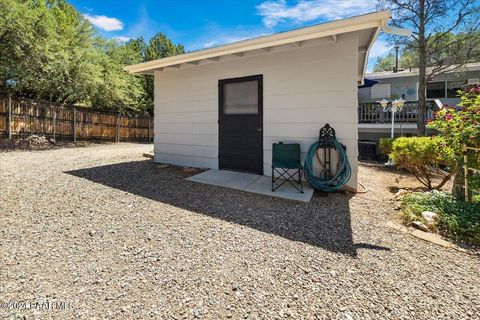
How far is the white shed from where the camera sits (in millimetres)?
4344

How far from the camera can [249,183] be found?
4766mm

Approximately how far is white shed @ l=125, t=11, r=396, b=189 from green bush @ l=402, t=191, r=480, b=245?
1.10m

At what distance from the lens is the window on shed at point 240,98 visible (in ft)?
17.4

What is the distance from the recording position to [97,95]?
12633mm

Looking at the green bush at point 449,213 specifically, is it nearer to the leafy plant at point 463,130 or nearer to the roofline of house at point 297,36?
the leafy plant at point 463,130

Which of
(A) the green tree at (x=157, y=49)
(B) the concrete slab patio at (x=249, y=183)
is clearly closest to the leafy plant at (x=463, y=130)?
(B) the concrete slab patio at (x=249, y=183)

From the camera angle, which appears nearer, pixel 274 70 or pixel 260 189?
pixel 260 189

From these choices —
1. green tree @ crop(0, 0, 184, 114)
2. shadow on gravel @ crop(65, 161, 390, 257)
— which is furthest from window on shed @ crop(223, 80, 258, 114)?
green tree @ crop(0, 0, 184, 114)

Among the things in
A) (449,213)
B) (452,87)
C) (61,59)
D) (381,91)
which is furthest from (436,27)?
(61,59)

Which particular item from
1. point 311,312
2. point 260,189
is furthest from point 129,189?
point 311,312

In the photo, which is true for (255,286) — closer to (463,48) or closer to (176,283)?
(176,283)

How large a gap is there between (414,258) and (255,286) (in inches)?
61.0

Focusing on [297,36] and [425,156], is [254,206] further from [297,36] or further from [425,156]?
[425,156]

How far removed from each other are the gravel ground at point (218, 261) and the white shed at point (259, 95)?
62.8 inches
